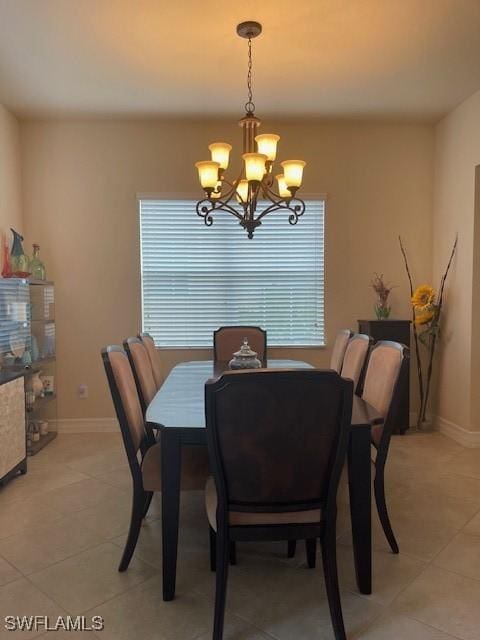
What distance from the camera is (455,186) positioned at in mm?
4004

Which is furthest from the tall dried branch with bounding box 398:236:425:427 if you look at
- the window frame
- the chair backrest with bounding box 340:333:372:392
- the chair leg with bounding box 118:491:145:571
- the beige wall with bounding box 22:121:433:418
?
the chair leg with bounding box 118:491:145:571

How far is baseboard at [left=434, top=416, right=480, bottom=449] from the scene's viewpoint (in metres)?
3.77

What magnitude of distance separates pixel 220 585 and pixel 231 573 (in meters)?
0.51

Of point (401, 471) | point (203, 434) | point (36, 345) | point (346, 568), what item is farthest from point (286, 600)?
point (36, 345)

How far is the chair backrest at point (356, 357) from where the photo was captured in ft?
8.53

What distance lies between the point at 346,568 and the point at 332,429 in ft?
3.16

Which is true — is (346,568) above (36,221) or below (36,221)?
below

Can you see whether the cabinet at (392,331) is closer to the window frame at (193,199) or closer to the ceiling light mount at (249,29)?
the window frame at (193,199)

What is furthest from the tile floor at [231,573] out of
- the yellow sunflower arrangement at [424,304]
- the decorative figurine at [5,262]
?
the decorative figurine at [5,262]

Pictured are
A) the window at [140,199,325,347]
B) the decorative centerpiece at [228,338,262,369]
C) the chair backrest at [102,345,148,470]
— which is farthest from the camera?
the window at [140,199,325,347]

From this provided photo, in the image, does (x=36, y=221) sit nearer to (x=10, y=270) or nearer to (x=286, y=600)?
(x=10, y=270)

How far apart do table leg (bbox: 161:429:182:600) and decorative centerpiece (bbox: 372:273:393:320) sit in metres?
2.91

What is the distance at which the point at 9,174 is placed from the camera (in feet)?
12.8

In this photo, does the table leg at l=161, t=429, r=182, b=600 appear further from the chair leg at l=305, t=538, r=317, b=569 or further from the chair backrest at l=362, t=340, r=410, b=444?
the chair backrest at l=362, t=340, r=410, b=444
